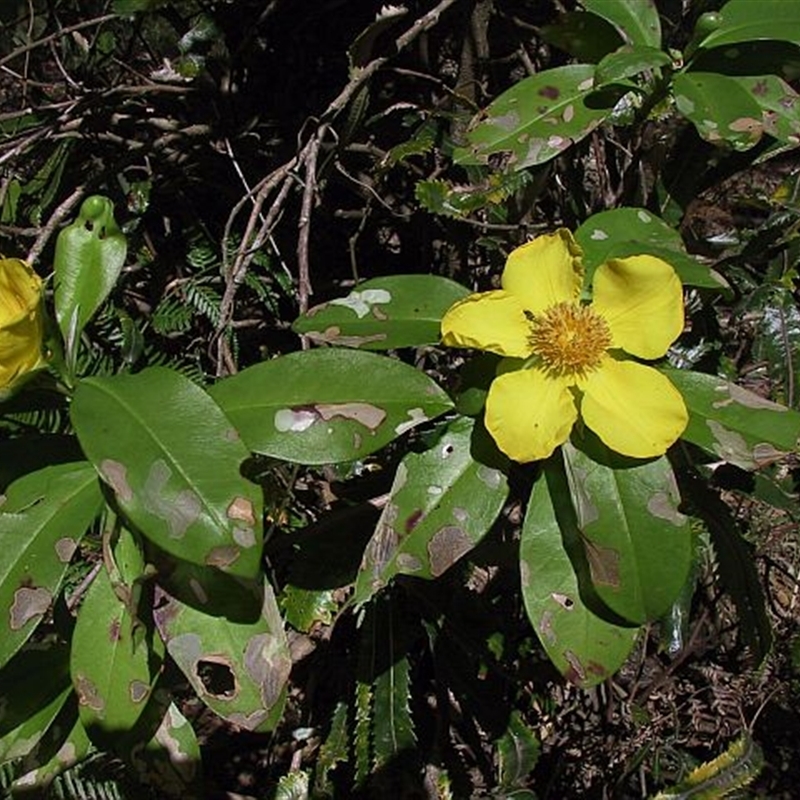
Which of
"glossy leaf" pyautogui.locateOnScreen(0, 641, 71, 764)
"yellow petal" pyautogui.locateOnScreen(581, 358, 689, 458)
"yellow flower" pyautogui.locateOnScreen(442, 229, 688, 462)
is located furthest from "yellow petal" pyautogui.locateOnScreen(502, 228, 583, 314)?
"glossy leaf" pyautogui.locateOnScreen(0, 641, 71, 764)

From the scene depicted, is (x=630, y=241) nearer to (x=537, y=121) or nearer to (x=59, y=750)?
(x=537, y=121)

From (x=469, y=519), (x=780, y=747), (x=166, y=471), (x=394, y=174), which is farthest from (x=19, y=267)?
(x=780, y=747)

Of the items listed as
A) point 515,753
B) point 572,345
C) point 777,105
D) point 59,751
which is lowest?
point 515,753

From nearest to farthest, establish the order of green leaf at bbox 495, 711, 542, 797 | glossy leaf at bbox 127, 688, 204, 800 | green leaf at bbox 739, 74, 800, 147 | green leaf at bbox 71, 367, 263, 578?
green leaf at bbox 71, 367, 263, 578 < green leaf at bbox 739, 74, 800, 147 < glossy leaf at bbox 127, 688, 204, 800 < green leaf at bbox 495, 711, 542, 797

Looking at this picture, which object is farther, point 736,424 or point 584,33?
point 584,33

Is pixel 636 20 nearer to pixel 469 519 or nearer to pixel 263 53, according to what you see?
pixel 469 519

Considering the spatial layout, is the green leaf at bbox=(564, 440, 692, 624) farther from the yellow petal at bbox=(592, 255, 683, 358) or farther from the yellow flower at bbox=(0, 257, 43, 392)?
the yellow flower at bbox=(0, 257, 43, 392)

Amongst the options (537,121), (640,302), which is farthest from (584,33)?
(640,302)
